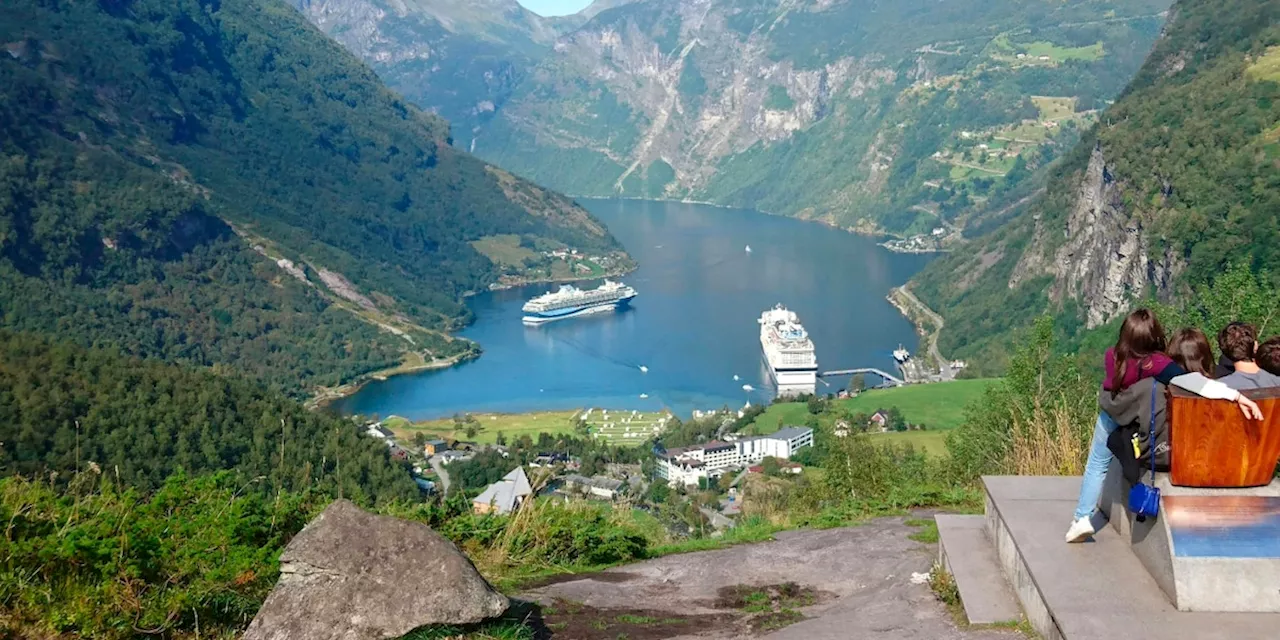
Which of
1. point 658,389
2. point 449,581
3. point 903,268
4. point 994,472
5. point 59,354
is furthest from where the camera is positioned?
point 903,268

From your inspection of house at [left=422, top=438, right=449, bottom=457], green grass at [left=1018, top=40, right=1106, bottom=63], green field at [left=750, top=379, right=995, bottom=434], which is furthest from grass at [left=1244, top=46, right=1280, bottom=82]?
green grass at [left=1018, top=40, right=1106, bottom=63]

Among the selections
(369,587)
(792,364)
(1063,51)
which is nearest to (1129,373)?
(369,587)

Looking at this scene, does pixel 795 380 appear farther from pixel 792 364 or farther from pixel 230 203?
pixel 230 203

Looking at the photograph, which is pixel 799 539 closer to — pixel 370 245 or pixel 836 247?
pixel 370 245

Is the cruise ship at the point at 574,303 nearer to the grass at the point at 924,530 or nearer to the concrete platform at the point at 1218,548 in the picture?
the grass at the point at 924,530

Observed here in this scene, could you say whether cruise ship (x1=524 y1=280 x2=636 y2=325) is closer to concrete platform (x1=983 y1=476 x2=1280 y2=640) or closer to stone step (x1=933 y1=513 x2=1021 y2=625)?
stone step (x1=933 y1=513 x2=1021 y2=625)

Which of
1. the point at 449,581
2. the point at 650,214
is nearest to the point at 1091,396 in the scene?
the point at 449,581
